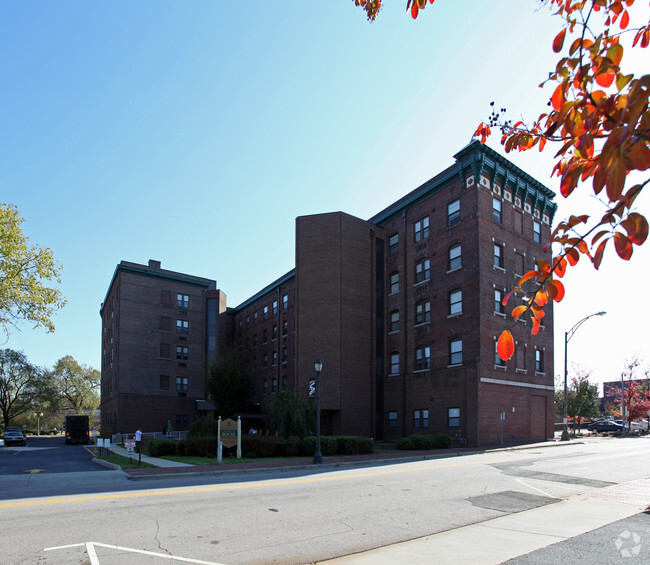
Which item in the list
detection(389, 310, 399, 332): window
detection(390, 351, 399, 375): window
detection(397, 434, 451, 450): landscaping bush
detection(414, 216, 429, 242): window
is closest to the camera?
detection(397, 434, 451, 450): landscaping bush

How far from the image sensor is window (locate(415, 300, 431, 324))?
39406 mm

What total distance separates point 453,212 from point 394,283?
8018mm

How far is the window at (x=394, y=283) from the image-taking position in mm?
43156

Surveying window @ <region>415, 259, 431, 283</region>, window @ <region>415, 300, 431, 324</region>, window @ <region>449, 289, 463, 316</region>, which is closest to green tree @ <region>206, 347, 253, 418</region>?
window @ <region>415, 300, 431, 324</region>

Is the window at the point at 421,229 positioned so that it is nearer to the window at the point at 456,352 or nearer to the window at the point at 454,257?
the window at the point at 454,257

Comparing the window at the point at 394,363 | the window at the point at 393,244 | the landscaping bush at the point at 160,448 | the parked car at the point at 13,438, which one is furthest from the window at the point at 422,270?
the parked car at the point at 13,438

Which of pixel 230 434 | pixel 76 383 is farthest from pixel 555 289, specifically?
pixel 76 383

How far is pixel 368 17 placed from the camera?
15.2ft

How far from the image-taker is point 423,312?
39.9m

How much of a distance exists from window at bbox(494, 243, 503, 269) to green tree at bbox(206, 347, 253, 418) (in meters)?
27.4

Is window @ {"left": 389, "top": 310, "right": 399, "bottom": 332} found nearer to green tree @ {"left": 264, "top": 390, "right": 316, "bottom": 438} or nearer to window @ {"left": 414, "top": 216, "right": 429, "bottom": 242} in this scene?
window @ {"left": 414, "top": 216, "right": 429, "bottom": 242}

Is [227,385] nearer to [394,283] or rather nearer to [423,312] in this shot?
[394,283]

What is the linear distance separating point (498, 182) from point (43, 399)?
75215 mm

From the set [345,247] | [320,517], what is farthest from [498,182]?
[320,517]
